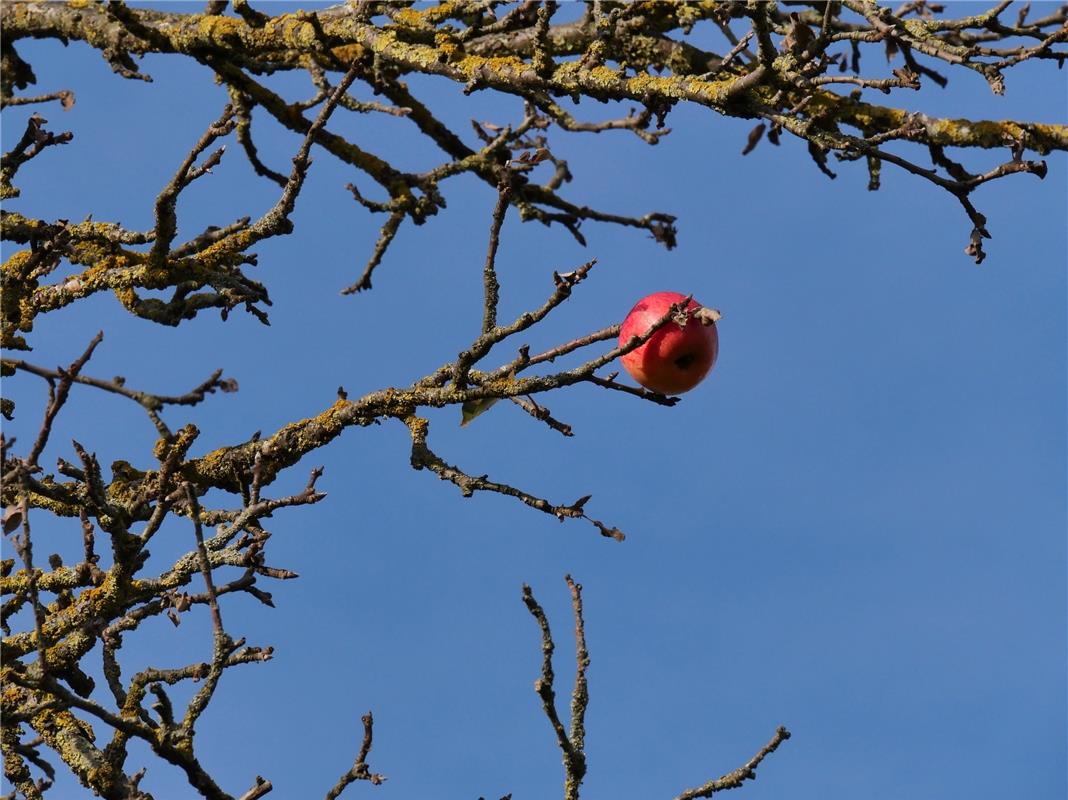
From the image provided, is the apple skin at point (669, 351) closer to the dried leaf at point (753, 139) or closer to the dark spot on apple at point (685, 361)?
the dark spot on apple at point (685, 361)

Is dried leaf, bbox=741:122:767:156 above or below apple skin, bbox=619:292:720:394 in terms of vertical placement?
above

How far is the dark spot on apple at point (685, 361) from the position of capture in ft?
16.1

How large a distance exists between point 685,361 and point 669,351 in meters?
0.12

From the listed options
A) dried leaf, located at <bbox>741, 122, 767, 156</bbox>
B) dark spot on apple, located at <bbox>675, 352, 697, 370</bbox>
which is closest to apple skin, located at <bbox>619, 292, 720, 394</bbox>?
dark spot on apple, located at <bbox>675, 352, 697, 370</bbox>

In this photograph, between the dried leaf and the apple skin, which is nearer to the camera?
the apple skin

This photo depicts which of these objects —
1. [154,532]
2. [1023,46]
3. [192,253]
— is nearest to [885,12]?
[1023,46]

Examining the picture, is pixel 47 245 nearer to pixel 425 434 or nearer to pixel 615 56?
pixel 425 434

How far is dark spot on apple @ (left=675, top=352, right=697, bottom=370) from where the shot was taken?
4.89 meters

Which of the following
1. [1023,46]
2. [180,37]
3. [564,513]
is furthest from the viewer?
[180,37]

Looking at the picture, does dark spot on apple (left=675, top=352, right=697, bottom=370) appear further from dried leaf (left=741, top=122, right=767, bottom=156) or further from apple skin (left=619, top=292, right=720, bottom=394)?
dried leaf (left=741, top=122, right=767, bottom=156)

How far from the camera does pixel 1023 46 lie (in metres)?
5.28

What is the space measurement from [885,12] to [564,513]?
227 centimetres

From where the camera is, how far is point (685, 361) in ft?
16.1

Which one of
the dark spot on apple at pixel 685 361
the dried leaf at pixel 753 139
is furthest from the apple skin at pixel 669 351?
the dried leaf at pixel 753 139
